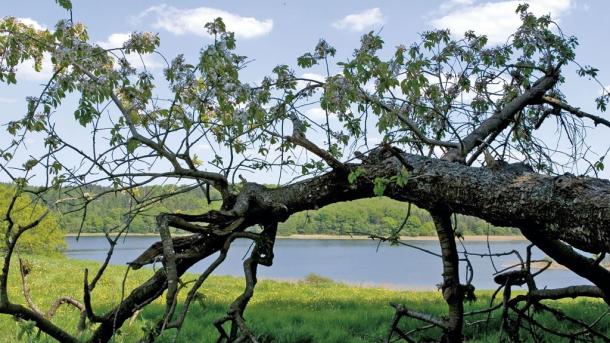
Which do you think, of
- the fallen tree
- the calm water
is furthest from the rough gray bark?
the calm water

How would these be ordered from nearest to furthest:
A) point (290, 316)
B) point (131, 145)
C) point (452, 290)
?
point (452, 290)
point (131, 145)
point (290, 316)

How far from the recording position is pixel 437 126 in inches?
266

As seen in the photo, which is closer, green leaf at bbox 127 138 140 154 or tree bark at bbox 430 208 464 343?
tree bark at bbox 430 208 464 343

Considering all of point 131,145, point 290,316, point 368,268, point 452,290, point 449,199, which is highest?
point 131,145

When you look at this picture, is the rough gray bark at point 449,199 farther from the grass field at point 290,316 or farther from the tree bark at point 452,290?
the grass field at point 290,316

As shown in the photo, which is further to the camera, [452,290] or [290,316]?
[290,316]

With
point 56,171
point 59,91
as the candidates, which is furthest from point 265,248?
point 59,91

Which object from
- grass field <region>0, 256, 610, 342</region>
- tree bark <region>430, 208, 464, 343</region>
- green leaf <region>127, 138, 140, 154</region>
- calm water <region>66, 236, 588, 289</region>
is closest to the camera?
tree bark <region>430, 208, 464, 343</region>

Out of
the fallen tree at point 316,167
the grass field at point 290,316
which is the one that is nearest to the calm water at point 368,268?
the grass field at point 290,316

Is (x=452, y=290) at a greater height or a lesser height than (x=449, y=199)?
lesser

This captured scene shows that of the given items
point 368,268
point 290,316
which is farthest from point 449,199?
point 368,268

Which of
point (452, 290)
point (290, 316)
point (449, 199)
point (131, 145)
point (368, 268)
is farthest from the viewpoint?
point (368, 268)

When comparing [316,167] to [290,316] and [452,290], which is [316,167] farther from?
[290,316]

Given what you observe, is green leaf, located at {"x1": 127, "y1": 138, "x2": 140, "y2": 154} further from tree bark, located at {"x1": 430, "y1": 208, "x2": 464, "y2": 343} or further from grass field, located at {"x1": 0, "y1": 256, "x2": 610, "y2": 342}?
tree bark, located at {"x1": 430, "y1": 208, "x2": 464, "y2": 343}
